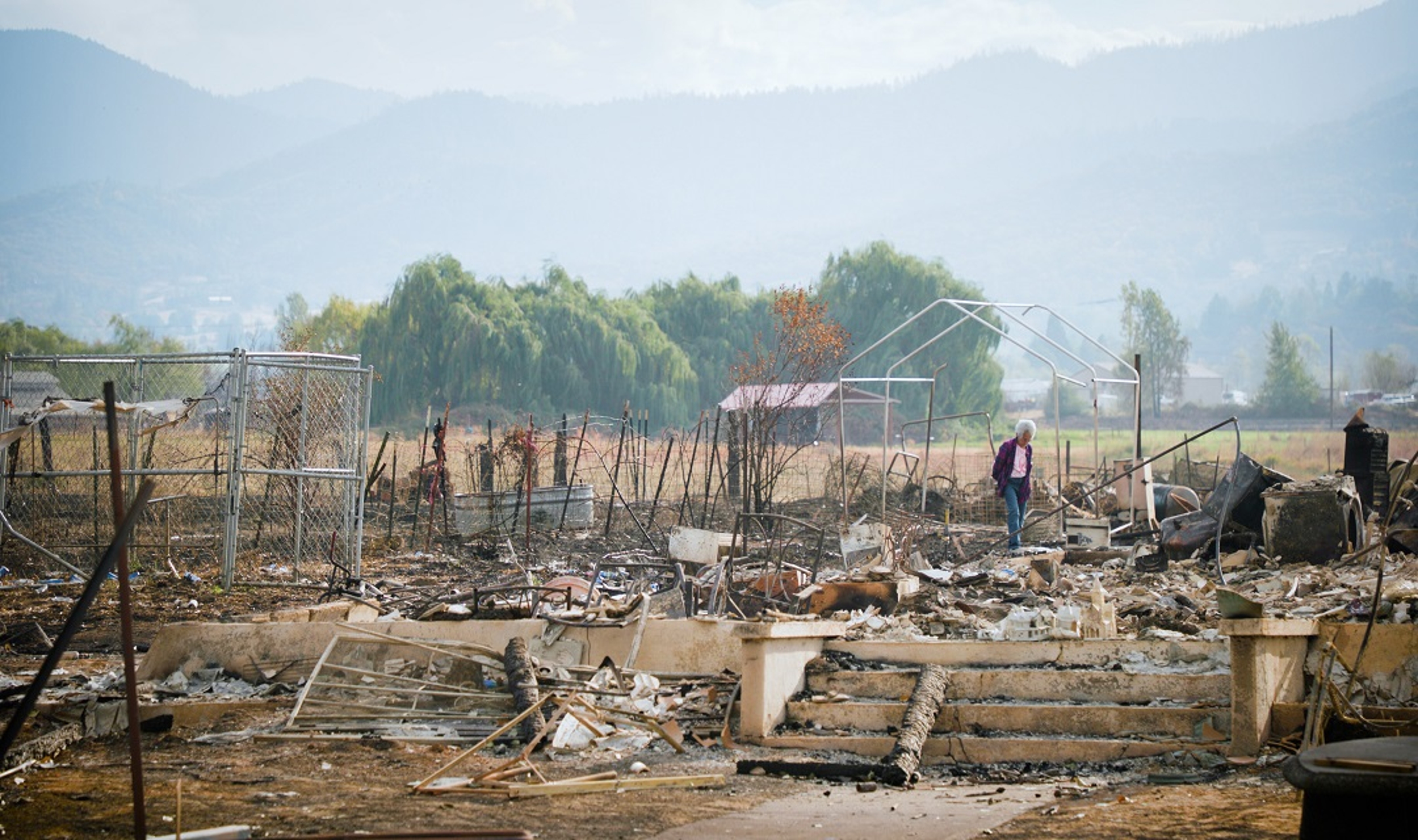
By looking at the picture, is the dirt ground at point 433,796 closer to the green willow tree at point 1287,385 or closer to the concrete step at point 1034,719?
the concrete step at point 1034,719

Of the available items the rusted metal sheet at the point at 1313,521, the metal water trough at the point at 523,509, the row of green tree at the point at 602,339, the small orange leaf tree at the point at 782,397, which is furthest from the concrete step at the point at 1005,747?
the row of green tree at the point at 602,339

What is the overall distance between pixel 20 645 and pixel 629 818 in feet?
22.4

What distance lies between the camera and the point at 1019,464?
50.7ft

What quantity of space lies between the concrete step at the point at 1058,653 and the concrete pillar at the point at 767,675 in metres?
0.74

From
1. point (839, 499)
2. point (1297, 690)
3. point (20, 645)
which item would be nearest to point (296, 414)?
point (20, 645)

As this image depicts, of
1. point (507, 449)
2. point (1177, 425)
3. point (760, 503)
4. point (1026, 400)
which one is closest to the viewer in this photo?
point (760, 503)

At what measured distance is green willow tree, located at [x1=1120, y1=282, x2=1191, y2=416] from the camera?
105 m

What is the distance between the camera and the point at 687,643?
30.8ft

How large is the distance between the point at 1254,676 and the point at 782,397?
24.3 m

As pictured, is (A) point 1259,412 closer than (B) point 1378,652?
No

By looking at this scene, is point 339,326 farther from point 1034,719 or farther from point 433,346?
point 1034,719

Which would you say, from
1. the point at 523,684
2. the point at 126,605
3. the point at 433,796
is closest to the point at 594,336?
the point at 523,684

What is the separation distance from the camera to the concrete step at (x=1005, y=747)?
299 inches

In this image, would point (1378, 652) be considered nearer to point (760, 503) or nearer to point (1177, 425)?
point (760, 503)
